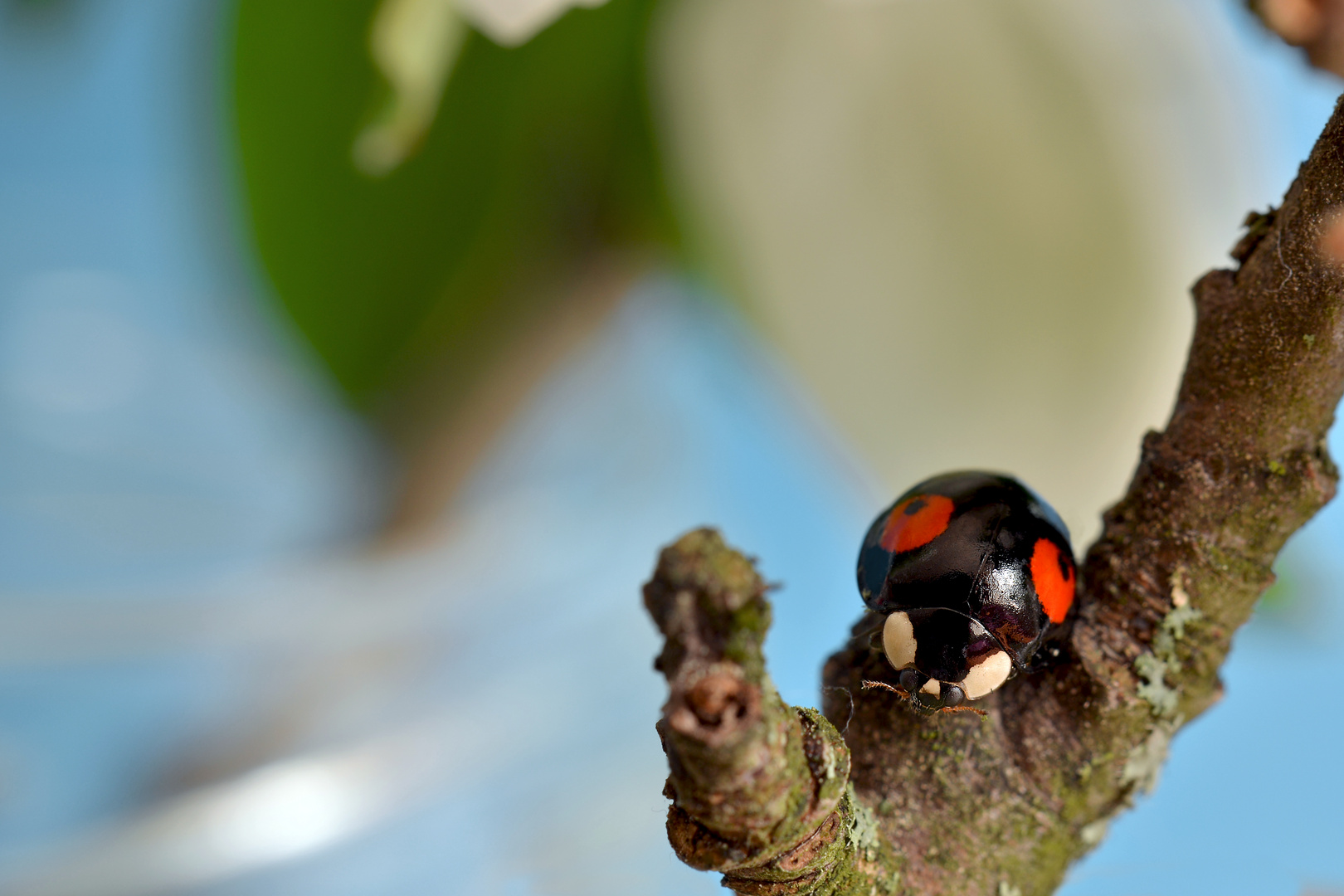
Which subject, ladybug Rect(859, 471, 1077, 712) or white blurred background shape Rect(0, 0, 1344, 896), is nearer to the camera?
ladybug Rect(859, 471, 1077, 712)

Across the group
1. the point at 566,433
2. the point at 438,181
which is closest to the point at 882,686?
the point at 438,181

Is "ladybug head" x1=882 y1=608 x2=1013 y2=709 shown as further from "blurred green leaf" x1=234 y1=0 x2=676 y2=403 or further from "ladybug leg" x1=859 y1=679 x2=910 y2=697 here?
"blurred green leaf" x1=234 y1=0 x2=676 y2=403

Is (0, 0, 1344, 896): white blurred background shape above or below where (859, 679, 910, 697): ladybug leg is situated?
above

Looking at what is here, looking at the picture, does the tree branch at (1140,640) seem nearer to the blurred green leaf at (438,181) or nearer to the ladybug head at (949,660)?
the ladybug head at (949,660)

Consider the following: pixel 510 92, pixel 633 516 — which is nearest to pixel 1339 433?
pixel 510 92

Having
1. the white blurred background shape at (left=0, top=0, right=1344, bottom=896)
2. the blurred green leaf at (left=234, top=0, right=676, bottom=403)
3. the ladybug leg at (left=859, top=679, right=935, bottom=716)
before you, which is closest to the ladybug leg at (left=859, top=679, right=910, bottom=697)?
the ladybug leg at (left=859, top=679, right=935, bottom=716)

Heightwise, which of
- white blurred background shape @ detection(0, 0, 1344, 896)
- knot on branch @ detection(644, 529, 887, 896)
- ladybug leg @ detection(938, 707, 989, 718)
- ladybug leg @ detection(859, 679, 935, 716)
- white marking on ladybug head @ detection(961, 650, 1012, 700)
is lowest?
knot on branch @ detection(644, 529, 887, 896)

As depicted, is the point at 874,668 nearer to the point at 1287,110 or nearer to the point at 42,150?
A: the point at 1287,110
